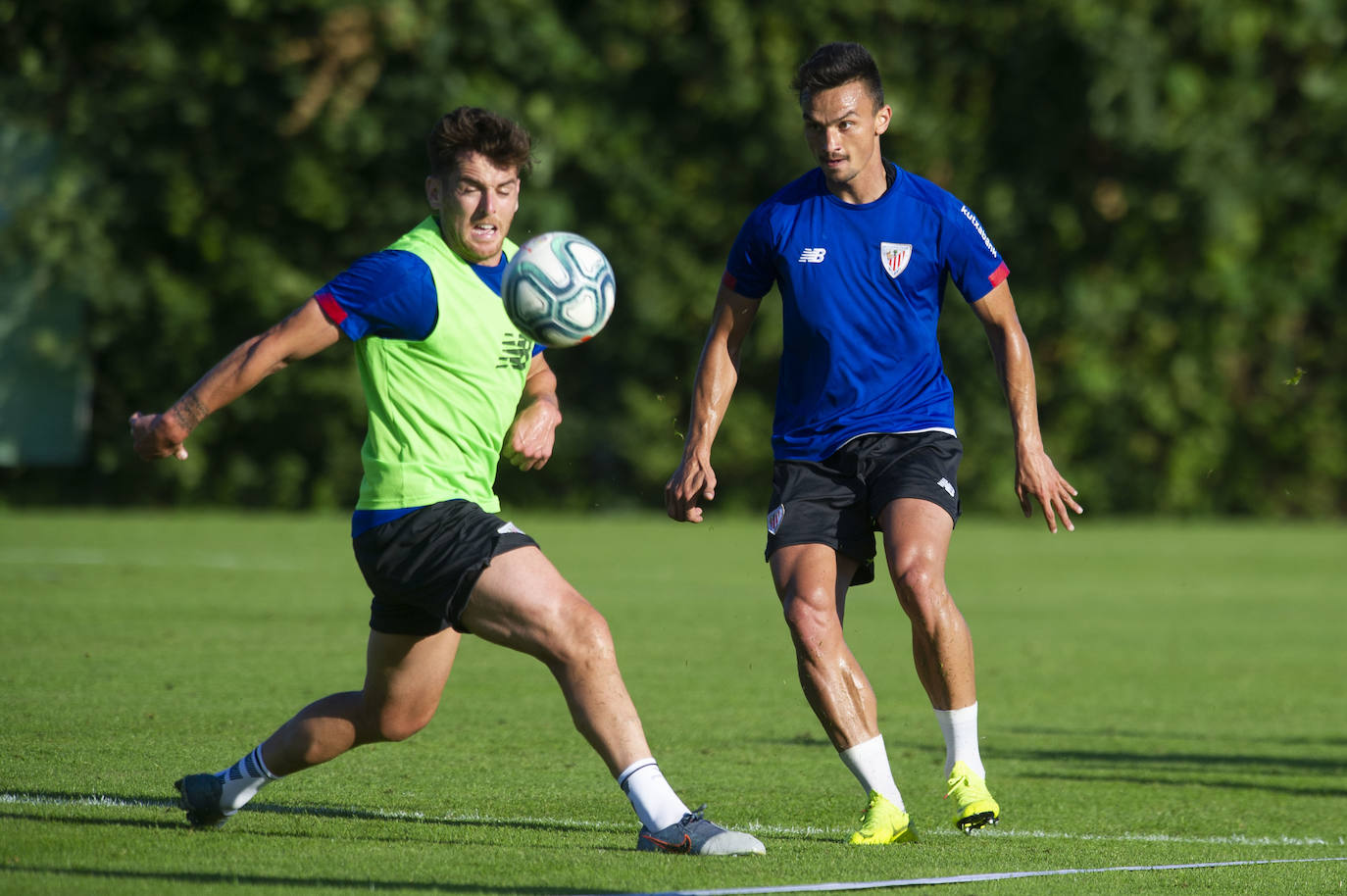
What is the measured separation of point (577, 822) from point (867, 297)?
2028 mm

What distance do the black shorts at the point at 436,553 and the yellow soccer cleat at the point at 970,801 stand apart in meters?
1.72

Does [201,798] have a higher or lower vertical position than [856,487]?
lower

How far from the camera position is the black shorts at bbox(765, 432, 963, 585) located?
571 centimetres

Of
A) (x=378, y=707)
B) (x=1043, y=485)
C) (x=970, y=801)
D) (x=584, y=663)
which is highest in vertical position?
(x=1043, y=485)

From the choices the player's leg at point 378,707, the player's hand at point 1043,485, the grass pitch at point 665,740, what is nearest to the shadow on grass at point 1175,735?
the grass pitch at point 665,740

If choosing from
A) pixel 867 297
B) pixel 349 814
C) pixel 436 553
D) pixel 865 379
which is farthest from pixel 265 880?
pixel 867 297

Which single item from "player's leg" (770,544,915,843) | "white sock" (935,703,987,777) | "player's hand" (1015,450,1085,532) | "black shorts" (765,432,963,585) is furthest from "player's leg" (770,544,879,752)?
"player's hand" (1015,450,1085,532)

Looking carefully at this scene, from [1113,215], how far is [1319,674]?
1399 centimetres

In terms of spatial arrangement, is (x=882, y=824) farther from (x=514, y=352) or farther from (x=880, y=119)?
Answer: (x=880, y=119)

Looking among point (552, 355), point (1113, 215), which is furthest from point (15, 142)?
point (1113, 215)

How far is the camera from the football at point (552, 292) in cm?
507

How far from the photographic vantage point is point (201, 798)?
5.32 meters

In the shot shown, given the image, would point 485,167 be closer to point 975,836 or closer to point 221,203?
point 975,836

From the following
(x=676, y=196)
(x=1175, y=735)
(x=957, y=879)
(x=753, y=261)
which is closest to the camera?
(x=957, y=879)
